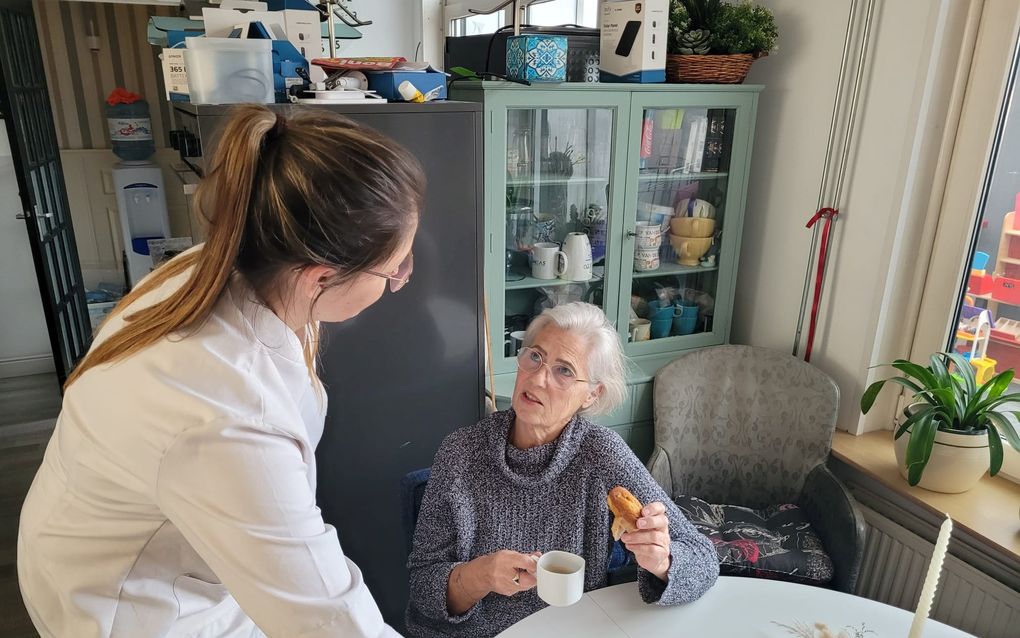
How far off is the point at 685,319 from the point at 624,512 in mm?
1429

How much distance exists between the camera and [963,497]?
6.07 ft

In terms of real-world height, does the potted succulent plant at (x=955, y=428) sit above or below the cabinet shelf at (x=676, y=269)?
below

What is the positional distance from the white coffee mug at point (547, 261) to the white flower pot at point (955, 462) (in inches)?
45.1

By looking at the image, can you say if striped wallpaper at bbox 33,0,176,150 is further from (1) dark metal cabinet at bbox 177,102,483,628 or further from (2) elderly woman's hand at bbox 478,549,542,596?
(2) elderly woman's hand at bbox 478,549,542,596

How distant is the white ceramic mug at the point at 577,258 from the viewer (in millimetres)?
2328

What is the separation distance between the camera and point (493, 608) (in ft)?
4.64

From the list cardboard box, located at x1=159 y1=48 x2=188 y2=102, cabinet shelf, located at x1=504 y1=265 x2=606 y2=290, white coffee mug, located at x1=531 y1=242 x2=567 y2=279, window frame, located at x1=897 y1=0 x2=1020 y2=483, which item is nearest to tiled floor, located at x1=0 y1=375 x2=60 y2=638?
cardboard box, located at x1=159 y1=48 x2=188 y2=102

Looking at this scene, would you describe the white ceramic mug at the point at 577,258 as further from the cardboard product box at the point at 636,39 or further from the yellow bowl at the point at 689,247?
the cardboard product box at the point at 636,39

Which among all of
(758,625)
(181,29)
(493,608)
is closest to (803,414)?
(758,625)

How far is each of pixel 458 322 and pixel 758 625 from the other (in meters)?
1.00

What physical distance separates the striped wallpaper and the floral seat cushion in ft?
13.0

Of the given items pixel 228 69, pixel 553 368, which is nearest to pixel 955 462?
pixel 553 368

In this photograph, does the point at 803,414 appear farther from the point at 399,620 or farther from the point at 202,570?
the point at 202,570

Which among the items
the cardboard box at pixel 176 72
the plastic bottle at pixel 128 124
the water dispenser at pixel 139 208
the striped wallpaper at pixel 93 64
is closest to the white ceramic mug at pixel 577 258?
the cardboard box at pixel 176 72
